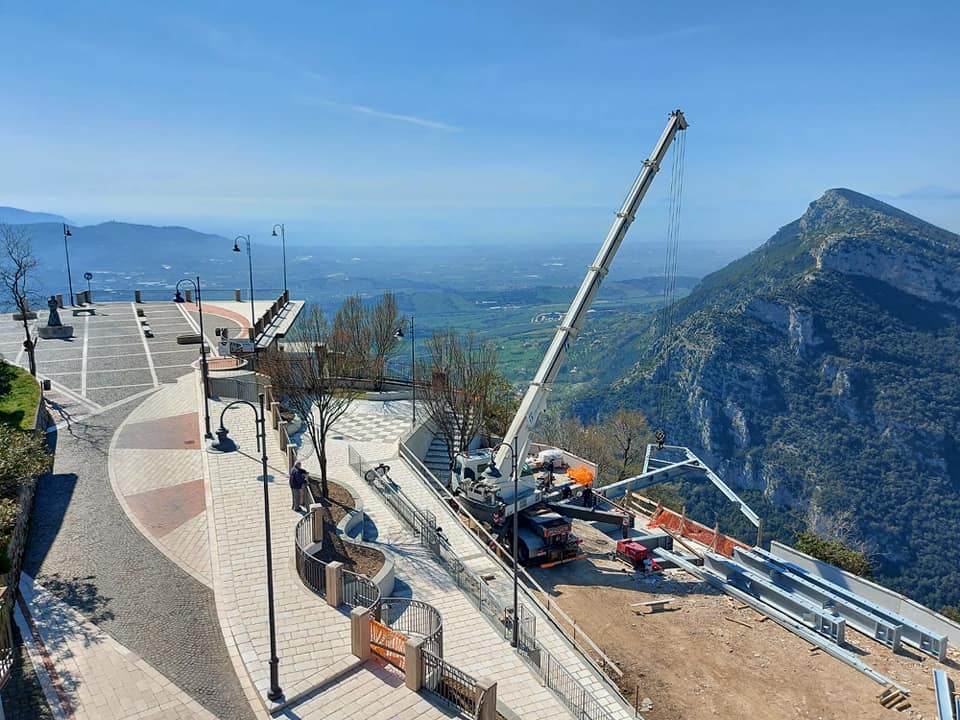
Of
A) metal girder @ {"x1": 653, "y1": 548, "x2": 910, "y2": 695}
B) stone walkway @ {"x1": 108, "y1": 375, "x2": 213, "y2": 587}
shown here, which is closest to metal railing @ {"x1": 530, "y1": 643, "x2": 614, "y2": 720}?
stone walkway @ {"x1": 108, "y1": 375, "x2": 213, "y2": 587}

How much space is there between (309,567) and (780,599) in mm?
18040

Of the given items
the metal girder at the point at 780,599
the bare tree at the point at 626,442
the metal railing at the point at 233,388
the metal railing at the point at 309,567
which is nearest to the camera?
the metal railing at the point at 309,567

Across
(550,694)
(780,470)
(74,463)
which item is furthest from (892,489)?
(74,463)

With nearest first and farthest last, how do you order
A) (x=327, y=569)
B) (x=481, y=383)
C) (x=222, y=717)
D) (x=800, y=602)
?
(x=222, y=717) → (x=327, y=569) → (x=800, y=602) → (x=481, y=383)

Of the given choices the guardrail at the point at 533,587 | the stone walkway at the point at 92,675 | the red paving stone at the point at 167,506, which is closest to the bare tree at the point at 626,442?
the guardrail at the point at 533,587

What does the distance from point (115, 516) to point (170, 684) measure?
9826 millimetres

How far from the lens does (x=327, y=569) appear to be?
17719mm

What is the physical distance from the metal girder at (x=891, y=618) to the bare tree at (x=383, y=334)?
25.7 meters

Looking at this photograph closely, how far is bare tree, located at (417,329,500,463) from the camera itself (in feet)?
120

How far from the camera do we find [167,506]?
23.4 meters

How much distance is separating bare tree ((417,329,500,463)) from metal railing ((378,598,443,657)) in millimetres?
17302

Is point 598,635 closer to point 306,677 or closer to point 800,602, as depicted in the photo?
point 800,602

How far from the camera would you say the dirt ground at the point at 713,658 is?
18.7 metres

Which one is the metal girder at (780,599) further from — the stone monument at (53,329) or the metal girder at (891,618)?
the stone monument at (53,329)
